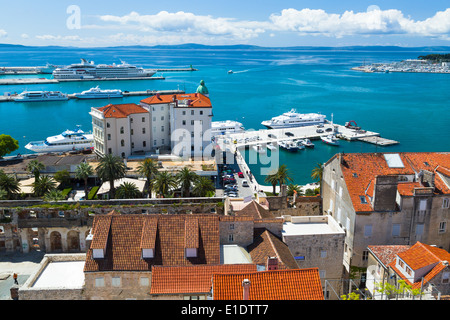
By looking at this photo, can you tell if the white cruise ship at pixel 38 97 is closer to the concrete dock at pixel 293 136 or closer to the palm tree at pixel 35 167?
the concrete dock at pixel 293 136

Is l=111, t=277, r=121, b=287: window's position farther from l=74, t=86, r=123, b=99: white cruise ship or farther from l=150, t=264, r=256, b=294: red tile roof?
l=74, t=86, r=123, b=99: white cruise ship

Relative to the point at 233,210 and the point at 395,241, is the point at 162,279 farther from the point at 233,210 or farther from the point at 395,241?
the point at 395,241

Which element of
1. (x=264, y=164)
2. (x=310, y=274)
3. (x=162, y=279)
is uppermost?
(x=310, y=274)

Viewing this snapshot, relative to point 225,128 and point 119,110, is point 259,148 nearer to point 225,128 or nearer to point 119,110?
point 225,128

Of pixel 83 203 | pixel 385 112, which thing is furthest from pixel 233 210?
pixel 385 112

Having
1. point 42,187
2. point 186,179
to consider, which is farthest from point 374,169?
point 42,187
